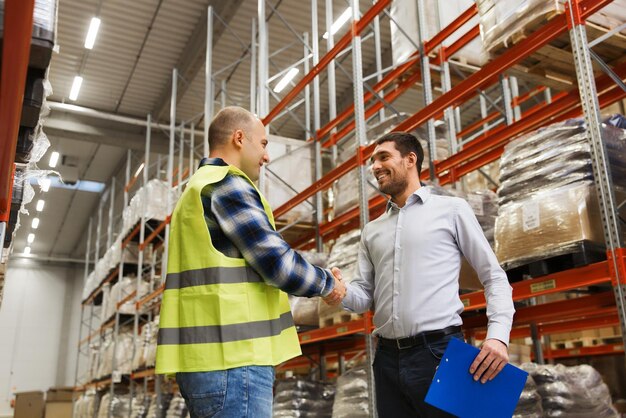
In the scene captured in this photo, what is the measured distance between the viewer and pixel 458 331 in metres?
2.75

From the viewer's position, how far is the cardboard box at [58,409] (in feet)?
63.8

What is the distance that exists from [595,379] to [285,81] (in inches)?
340

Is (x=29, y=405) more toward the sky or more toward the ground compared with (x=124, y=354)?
more toward the ground

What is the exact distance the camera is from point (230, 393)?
2.12m

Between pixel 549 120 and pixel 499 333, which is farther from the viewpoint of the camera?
pixel 549 120

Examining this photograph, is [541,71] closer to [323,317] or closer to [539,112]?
[539,112]

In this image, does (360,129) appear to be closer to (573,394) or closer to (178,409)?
(573,394)

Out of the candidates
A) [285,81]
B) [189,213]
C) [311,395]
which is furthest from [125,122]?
[189,213]

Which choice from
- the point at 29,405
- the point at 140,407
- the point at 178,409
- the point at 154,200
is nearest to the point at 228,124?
the point at 178,409

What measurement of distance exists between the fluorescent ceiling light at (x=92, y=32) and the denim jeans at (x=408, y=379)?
34.4 feet

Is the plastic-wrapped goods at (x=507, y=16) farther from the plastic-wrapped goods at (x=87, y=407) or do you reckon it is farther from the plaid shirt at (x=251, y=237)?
the plastic-wrapped goods at (x=87, y=407)

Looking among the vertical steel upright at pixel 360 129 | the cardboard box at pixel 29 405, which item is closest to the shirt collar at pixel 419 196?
the vertical steel upright at pixel 360 129

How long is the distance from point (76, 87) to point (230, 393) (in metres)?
13.4

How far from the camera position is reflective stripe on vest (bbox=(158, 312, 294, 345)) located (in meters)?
2.19
